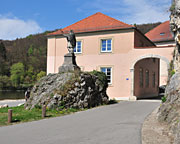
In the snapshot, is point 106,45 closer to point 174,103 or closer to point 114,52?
point 114,52

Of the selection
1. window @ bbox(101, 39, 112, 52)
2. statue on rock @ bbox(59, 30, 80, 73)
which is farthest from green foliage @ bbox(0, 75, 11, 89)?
statue on rock @ bbox(59, 30, 80, 73)

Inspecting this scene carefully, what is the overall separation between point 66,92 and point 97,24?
12.9 meters

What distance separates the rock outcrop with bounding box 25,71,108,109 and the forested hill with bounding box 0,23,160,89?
181 ft

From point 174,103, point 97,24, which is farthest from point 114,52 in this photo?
point 174,103

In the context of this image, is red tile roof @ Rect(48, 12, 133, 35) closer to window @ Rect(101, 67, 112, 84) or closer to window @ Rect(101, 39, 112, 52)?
window @ Rect(101, 39, 112, 52)

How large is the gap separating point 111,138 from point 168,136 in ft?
5.40

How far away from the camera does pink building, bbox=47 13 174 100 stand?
837 inches

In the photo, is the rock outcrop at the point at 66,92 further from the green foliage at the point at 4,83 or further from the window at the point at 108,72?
the green foliage at the point at 4,83

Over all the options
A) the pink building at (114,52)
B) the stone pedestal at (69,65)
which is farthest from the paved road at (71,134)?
the pink building at (114,52)

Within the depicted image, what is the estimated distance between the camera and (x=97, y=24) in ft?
78.1

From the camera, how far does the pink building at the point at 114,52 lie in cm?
2125

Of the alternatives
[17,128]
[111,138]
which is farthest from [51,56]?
[111,138]

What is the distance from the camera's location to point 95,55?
2316 centimetres

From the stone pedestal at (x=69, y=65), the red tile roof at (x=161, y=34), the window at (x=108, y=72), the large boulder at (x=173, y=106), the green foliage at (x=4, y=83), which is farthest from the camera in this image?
the green foliage at (x=4, y=83)
